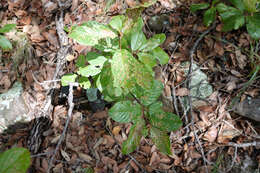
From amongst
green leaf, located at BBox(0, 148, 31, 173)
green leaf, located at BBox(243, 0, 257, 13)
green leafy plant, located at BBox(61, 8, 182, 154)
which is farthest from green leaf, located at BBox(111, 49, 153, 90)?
green leaf, located at BBox(243, 0, 257, 13)

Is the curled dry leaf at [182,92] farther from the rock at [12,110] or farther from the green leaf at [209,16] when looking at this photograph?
the rock at [12,110]

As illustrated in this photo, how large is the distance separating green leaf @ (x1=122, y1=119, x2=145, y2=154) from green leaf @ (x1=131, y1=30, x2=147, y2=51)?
0.52 m

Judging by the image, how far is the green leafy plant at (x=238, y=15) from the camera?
1.79 m

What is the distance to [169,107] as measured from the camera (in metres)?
1.96

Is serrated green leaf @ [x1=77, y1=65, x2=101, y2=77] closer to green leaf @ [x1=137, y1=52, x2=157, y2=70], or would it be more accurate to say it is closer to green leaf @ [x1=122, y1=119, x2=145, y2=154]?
green leaf @ [x1=137, y1=52, x2=157, y2=70]

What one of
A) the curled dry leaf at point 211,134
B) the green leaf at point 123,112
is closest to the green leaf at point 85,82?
the green leaf at point 123,112

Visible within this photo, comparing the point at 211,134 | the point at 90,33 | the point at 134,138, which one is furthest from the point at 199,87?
the point at 90,33

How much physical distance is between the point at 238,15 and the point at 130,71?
149cm

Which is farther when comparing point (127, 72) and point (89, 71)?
point (89, 71)

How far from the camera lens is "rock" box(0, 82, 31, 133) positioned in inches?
82.6

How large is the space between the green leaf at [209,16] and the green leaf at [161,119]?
1.16m

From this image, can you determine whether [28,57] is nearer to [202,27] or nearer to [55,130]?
[55,130]

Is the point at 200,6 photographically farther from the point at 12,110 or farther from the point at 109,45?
the point at 12,110

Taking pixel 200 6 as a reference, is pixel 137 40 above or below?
below
